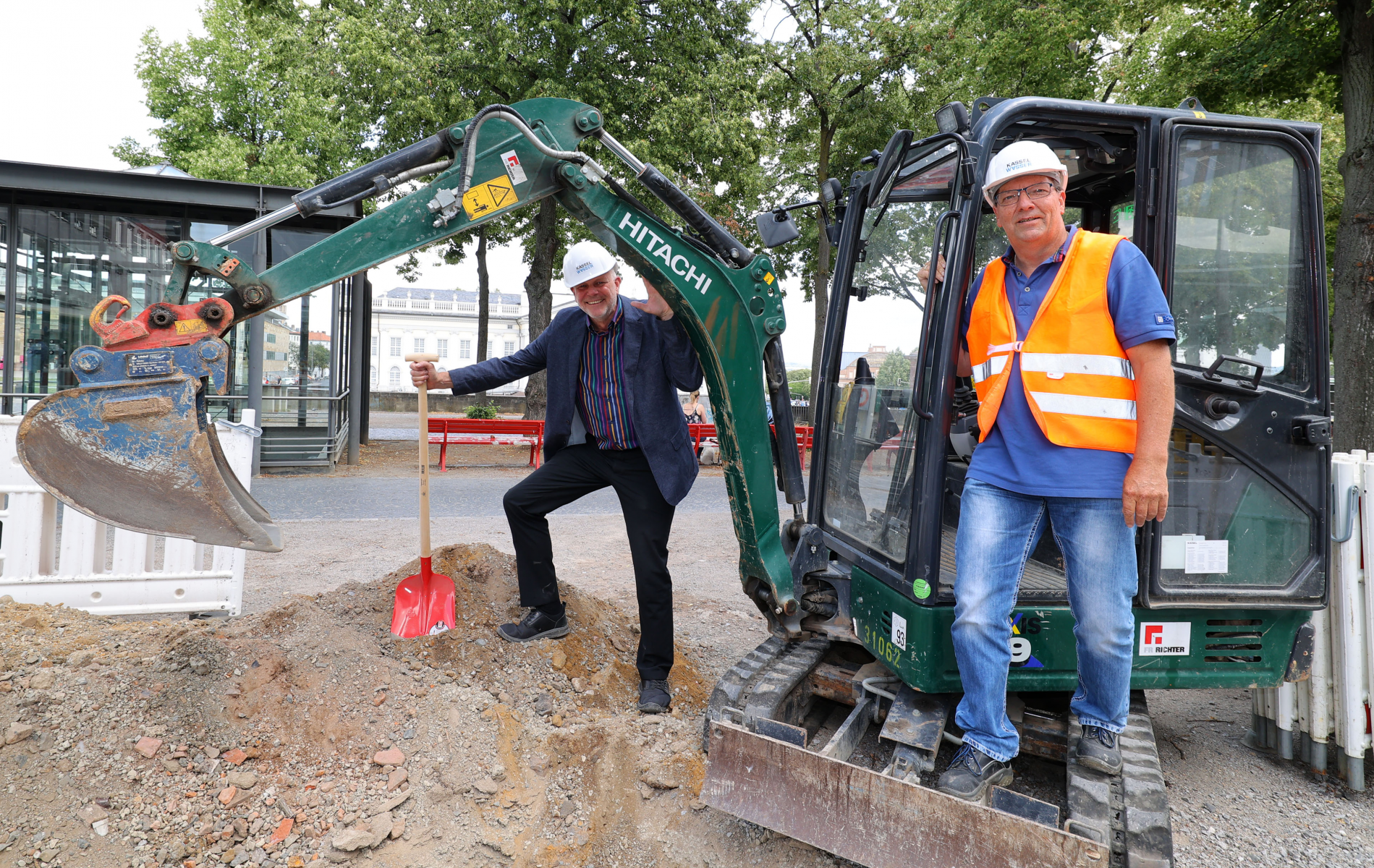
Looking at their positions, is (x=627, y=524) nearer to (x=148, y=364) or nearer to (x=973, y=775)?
(x=973, y=775)

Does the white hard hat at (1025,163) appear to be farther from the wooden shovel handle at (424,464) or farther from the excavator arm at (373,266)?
the wooden shovel handle at (424,464)

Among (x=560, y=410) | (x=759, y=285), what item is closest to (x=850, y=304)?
(x=759, y=285)

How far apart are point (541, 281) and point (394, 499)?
6.98 m

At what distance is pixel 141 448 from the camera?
2584 millimetres

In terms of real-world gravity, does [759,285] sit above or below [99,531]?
above

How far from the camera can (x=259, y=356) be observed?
A: 11141 mm

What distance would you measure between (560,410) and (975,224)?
6.50 feet

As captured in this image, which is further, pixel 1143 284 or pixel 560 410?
pixel 560 410

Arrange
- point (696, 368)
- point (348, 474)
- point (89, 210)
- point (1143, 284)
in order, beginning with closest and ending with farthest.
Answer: point (1143, 284) < point (696, 368) < point (89, 210) < point (348, 474)

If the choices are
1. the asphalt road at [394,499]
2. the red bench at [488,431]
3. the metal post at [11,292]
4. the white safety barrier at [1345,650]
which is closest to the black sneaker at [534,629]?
the white safety barrier at [1345,650]

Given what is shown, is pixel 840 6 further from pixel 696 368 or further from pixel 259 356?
pixel 696 368

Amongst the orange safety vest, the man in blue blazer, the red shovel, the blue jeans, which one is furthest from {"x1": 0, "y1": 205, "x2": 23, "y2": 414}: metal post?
the orange safety vest

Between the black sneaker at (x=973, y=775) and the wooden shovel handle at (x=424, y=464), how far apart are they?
8.03 feet

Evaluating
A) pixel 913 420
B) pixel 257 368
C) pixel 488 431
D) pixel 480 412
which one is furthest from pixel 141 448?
pixel 480 412
